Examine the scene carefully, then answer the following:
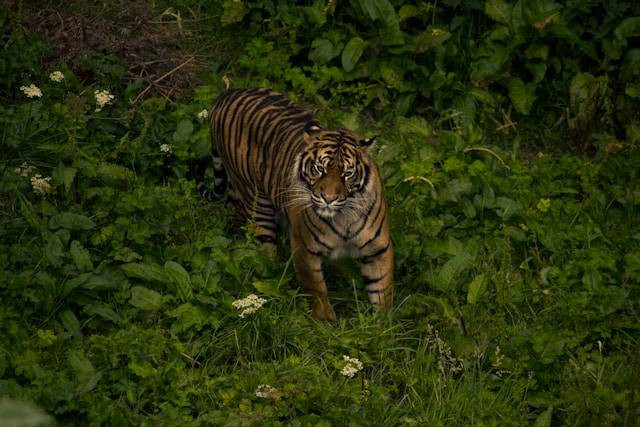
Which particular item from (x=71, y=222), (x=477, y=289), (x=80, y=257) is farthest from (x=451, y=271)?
(x=71, y=222)

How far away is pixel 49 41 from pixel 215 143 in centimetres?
192

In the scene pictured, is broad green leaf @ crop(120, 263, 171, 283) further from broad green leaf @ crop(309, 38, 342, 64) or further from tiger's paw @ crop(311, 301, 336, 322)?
broad green leaf @ crop(309, 38, 342, 64)

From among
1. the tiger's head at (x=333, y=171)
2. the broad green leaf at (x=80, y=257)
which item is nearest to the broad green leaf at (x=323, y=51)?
the tiger's head at (x=333, y=171)

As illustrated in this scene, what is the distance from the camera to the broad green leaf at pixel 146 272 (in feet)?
14.1

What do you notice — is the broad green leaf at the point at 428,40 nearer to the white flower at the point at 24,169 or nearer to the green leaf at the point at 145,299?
the white flower at the point at 24,169

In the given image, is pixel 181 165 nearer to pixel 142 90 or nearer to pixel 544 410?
pixel 142 90

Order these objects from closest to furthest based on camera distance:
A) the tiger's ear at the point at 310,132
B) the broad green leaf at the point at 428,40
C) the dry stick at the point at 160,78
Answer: the tiger's ear at the point at 310,132, the dry stick at the point at 160,78, the broad green leaf at the point at 428,40

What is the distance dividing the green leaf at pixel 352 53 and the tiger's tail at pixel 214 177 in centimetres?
143

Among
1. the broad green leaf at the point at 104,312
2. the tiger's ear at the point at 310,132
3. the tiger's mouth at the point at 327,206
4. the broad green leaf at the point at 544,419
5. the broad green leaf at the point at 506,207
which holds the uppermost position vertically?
the tiger's ear at the point at 310,132

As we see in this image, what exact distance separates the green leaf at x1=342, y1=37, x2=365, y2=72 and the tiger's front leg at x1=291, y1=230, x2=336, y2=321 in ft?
7.43

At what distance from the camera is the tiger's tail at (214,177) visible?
18.3 ft

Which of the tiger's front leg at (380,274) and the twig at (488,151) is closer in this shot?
the tiger's front leg at (380,274)

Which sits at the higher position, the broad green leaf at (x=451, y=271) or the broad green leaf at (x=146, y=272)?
the broad green leaf at (x=146, y=272)

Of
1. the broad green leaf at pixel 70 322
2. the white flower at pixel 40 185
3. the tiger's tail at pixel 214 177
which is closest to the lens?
the broad green leaf at pixel 70 322
